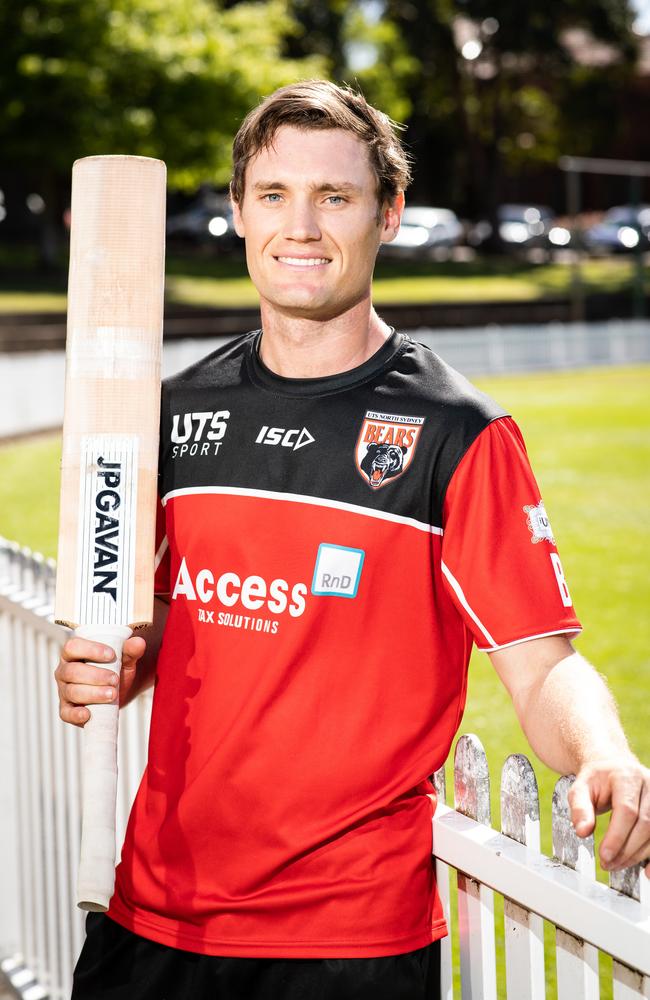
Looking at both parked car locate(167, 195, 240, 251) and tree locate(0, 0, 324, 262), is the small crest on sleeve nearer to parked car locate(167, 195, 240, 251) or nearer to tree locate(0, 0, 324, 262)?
tree locate(0, 0, 324, 262)

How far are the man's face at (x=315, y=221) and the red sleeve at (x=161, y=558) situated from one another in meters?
0.47

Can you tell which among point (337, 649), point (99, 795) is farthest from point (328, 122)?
point (99, 795)

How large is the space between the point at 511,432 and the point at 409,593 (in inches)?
12.3

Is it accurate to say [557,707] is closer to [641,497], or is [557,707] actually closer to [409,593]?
[409,593]

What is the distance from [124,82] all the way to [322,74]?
816 centimetres

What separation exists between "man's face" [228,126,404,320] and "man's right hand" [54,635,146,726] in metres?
0.68

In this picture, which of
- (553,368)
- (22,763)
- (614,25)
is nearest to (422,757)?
(22,763)

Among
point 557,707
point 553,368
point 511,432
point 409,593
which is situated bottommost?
point 557,707

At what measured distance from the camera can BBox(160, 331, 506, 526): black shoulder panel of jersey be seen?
83.0 inches

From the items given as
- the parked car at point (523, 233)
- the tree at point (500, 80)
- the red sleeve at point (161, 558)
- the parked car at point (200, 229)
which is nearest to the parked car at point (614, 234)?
the parked car at point (523, 233)

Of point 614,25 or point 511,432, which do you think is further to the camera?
point 614,25

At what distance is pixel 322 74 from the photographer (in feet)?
124

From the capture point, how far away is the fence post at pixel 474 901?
2240 millimetres

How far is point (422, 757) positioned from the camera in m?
2.14
